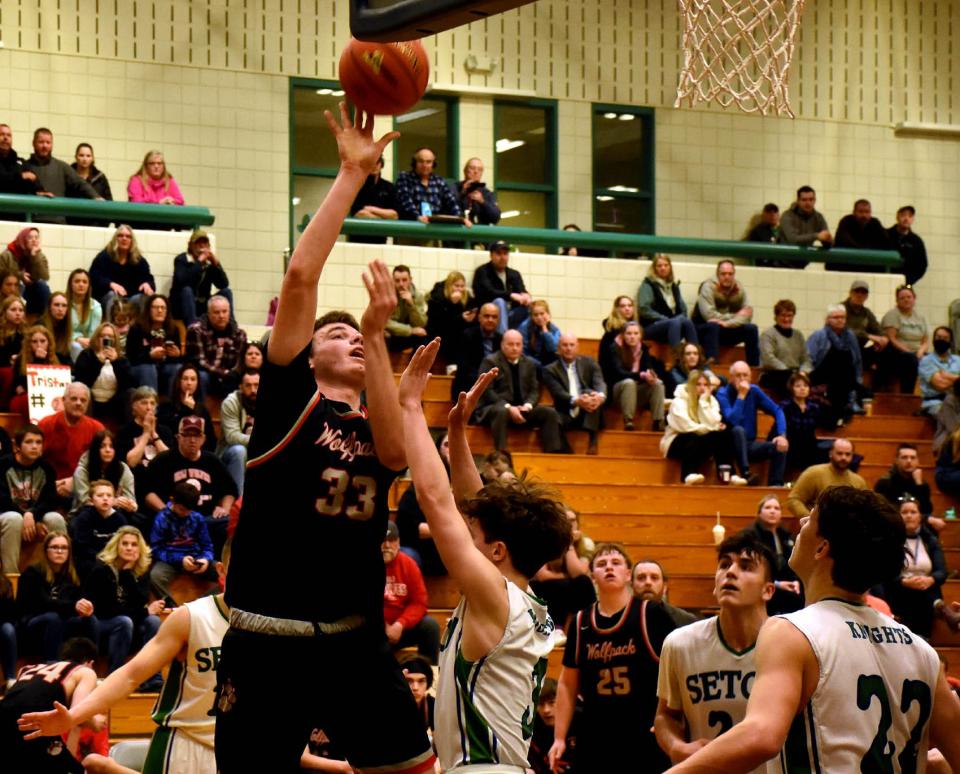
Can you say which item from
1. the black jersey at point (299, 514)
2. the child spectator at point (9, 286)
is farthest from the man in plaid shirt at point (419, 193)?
the black jersey at point (299, 514)

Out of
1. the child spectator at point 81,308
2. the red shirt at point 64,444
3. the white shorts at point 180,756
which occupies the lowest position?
the white shorts at point 180,756

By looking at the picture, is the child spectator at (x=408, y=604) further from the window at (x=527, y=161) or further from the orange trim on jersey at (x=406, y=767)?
the window at (x=527, y=161)

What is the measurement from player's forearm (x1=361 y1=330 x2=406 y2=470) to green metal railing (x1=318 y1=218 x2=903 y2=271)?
11.6 m

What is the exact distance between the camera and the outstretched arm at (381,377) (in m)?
4.93

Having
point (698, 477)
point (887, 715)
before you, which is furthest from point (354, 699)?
point (698, 477)

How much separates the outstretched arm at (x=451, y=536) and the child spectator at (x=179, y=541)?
6.98m

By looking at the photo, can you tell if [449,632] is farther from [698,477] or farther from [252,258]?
[252,258]

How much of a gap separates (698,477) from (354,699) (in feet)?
33.8

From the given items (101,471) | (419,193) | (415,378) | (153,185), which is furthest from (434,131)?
(415,378)

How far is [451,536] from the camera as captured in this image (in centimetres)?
488

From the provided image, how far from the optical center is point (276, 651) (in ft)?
15.9

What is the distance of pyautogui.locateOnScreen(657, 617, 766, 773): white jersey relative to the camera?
232 inches

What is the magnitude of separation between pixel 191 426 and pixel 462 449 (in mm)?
7147

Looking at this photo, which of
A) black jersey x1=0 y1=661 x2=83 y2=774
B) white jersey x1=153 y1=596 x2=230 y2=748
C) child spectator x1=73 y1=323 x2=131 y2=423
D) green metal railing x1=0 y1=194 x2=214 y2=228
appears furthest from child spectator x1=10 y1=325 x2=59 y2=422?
white jersey x1=153 y1=596 x2=230 y2=748
